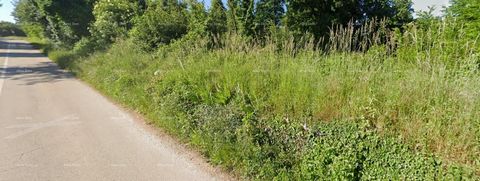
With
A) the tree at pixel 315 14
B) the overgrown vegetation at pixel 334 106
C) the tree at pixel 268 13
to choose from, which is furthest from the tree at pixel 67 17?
the tree at pixel 315 14

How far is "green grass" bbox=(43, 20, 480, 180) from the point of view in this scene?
3098 mm

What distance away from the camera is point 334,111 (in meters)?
3.97

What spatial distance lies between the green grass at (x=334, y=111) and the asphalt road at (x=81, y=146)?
0.49m

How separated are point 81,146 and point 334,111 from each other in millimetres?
3721

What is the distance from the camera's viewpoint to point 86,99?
28.9 ft

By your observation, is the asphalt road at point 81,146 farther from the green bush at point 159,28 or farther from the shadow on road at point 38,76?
the green bush at point 159,28

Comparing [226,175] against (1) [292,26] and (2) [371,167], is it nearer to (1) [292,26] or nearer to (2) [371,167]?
(2) [371,167]

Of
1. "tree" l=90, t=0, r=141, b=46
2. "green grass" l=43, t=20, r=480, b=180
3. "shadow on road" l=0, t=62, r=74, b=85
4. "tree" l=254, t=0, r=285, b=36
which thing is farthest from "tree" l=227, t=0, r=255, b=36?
"shadow on road" l=0, t=62, r=74, b=85

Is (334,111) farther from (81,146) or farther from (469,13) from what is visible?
(469,13)

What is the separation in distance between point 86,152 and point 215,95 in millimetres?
2033

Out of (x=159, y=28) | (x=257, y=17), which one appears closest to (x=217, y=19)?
(x=257, y=17)

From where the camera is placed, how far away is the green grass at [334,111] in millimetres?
3098

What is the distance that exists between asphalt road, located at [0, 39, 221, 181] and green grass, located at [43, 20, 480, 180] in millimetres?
493

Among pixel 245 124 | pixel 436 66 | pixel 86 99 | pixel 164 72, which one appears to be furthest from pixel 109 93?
pixel 436 66
